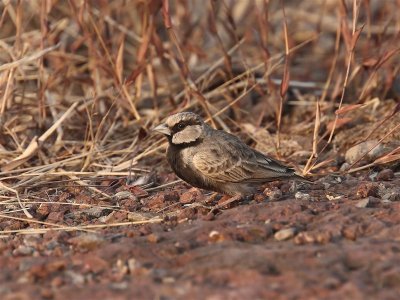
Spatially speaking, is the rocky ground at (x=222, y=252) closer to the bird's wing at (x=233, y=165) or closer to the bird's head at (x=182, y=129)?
the bird's wing at (x=233, y=165)

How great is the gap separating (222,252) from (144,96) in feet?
13.5

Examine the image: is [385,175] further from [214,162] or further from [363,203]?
[214,162]

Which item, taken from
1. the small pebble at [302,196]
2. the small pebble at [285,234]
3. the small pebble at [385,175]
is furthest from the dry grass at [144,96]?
the small pebble at [285,234]

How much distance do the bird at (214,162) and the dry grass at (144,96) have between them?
51 cm

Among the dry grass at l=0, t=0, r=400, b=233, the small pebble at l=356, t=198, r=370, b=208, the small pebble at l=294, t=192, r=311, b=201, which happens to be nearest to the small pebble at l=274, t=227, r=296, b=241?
the small pebble at l=356, t=198, r=370, b=208

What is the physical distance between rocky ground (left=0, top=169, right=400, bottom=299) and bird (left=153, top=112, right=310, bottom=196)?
0.50ft

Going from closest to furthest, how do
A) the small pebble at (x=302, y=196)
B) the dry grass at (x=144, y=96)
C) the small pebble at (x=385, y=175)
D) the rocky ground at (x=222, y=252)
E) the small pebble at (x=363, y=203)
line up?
the rocky ground at (x=222, y=252) < the small pebble at (x=363, y=203) < the small pebble at (x=302, y=196) < the small pebble at (x=385, y=175) < the dry grass at (x=144, y=96)

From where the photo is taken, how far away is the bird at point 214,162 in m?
5.34

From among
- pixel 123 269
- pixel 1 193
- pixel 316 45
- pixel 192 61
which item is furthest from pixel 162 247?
pixel 316 45

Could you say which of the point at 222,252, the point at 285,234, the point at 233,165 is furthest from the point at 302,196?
the point at 222,252

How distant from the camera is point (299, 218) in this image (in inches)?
182

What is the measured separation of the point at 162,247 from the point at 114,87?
3674 millimetres

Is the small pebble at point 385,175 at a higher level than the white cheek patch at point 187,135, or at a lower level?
lower

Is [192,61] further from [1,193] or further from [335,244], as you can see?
[335,244]
